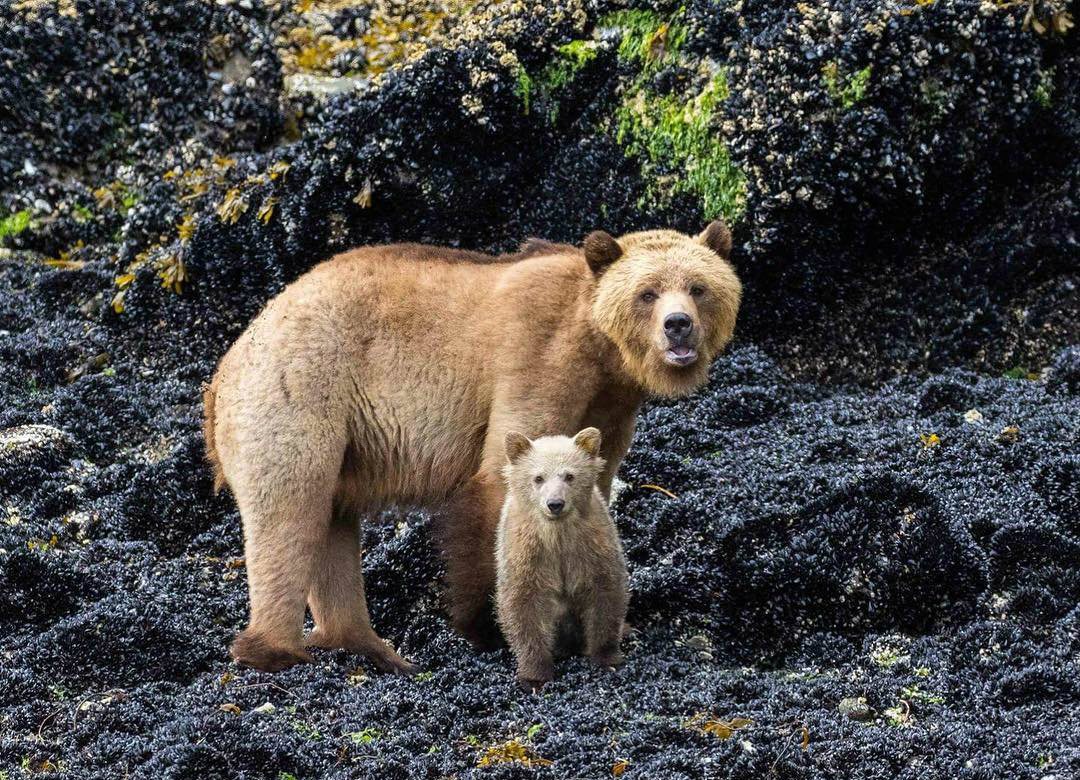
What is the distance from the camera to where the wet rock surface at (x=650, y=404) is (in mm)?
6152

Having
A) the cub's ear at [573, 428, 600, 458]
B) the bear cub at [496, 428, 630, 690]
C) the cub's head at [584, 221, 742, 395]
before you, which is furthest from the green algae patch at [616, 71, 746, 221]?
the bear cub at [496, 428, 630, 690]

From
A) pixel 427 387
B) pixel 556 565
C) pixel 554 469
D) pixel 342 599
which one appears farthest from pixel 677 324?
pixel 342 599

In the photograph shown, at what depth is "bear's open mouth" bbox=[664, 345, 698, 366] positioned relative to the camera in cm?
713

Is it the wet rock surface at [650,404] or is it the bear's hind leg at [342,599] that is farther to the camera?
the bear's hind leg at [342,599]

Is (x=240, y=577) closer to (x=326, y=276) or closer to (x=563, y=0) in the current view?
(x=326, y=276)

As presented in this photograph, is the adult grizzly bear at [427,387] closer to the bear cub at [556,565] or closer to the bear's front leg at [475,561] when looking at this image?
the bear's front leg at [475,561]

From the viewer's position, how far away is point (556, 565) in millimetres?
6805

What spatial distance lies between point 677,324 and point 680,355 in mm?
164

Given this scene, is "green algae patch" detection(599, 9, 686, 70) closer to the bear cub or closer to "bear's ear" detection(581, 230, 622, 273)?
"bear's ear" detection(581, 230, 622, 273)

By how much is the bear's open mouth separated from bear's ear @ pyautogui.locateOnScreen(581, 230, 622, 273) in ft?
2.07

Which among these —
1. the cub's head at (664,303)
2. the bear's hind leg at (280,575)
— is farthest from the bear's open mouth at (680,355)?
the bear's hind leg at (280,575)

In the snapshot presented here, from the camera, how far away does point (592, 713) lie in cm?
604

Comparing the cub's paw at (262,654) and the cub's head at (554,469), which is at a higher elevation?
the cub's head at (554,469)

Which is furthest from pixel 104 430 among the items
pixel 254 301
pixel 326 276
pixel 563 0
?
pixel 563 0
